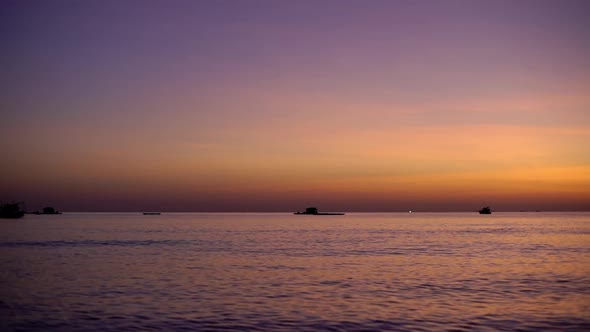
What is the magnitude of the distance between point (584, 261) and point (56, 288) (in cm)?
5231

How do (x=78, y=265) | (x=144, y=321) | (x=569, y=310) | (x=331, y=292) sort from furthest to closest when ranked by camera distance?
(x=78, y=265) < (x=331, y=292) < (x=569, y=310) < (x=144, y=321)

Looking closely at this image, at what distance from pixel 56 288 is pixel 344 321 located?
22998mm

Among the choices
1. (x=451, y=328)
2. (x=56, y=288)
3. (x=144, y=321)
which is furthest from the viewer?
(x=56, y=288)

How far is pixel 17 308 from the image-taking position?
31172mm

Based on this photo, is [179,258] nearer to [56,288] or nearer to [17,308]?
[56,288]

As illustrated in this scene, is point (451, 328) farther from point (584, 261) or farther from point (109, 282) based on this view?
point (584, 261)

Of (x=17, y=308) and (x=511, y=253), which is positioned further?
(x=511, y=253)

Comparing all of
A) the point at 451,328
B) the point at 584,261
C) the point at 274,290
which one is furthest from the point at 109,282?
the point at 584,261

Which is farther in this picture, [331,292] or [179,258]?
[179,258]

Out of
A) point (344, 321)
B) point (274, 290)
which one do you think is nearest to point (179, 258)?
point (274, 290)

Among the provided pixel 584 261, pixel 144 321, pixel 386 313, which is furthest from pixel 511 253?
pixel 144 321

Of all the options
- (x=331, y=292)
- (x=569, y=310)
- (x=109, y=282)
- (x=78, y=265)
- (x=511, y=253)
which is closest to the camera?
(x=569, y=310)

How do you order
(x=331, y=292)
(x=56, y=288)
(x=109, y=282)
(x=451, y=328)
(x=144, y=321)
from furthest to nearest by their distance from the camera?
(x=109, y=282) < (x=56, y=288) < (x=331, y=292) < (x=144, y=321) < (x=451, y=328)

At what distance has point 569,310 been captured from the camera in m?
30.2
